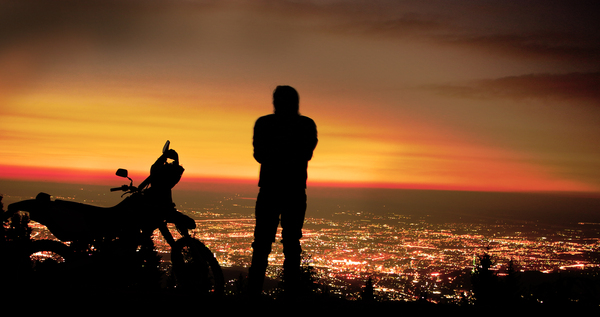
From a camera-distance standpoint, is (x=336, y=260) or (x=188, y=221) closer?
(x=188, y=221)

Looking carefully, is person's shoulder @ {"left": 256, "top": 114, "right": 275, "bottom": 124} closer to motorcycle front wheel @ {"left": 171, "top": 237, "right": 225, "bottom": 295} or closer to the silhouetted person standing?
the silhouetted person standing

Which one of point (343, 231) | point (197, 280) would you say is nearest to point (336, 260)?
point (343, 231)

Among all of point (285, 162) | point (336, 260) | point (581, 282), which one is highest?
point (285, 162)

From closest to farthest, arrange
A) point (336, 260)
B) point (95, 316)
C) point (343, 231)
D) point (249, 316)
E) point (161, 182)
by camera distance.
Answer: point (95, 316)
point (249, 316)
point (161, 182)
point (336, 260)
point (343, 231)

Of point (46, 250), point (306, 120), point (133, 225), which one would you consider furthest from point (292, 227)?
point (46, 250)

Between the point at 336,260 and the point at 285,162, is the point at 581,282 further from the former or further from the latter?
the point at 336,260

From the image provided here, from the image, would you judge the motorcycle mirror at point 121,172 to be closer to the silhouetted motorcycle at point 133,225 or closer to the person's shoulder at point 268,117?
the silhouetted motorcycle at point 133,225

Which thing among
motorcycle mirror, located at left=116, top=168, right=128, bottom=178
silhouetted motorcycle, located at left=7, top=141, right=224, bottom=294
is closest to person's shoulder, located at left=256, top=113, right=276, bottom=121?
silhouetted motorcycle, located at left=7, top=141, right=224, bottom=294
